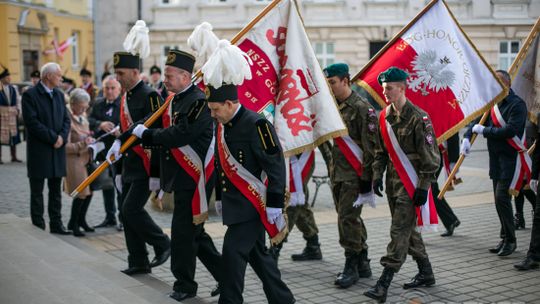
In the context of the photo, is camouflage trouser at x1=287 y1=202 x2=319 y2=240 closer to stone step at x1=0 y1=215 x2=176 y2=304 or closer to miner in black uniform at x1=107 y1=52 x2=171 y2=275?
miner in black uniform at x1=107 y1=52 x2=171 y2=275

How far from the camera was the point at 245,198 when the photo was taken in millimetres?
5496

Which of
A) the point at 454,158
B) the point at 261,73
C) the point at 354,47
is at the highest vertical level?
the point at 354,47

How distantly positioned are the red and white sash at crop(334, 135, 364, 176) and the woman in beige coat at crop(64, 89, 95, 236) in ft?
12.0

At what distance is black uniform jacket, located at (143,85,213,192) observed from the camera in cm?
610

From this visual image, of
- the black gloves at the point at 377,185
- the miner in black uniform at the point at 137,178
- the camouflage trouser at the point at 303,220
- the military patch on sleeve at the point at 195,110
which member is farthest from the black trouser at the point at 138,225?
the black gloves at the point at 377,185

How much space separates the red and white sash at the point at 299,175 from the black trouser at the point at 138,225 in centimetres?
147

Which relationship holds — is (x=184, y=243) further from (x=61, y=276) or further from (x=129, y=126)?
(x=129, y=126)

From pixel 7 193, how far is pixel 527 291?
29.4 feet

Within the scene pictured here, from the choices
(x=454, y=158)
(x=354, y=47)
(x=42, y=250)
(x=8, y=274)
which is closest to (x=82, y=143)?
(x=42, y=250)

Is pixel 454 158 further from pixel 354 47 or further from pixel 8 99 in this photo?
pixel 354 47

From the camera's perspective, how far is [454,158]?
1007 centimetres

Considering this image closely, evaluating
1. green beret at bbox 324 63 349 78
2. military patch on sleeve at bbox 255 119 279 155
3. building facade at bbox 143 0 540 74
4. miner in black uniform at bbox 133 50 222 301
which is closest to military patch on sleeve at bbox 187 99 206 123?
miner in black uniform at bbox 133 50 222 301

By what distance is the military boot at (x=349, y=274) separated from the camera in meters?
6.71

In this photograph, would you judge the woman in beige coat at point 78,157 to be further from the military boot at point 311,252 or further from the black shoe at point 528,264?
the black shoe at point 528,264
